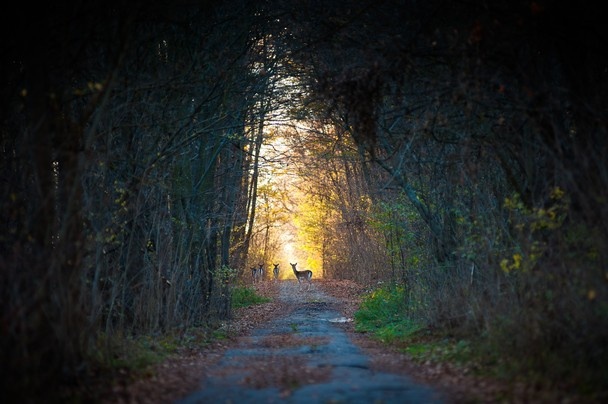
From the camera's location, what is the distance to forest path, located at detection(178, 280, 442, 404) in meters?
6.68

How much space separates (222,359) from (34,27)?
233 inches

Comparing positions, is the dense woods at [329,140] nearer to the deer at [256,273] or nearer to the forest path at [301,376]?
the forest path at [301,376]

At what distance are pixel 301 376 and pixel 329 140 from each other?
1057 centimetres

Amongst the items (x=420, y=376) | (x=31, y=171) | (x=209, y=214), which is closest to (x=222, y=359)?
(x=420, y=376)

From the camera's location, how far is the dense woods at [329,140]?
24.2 feet

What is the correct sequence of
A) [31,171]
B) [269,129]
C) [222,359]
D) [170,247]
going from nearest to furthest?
[31,171], [222,359], [170,247], [269,129]

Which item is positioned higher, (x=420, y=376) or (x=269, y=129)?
(x=269, y=129)

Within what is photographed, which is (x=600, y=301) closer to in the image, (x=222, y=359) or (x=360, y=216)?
(x=222, y=359)

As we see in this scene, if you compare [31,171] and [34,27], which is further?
[31,171]

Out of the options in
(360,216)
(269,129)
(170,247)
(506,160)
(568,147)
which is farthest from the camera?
(360,216)

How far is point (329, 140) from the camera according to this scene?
58.2 feet

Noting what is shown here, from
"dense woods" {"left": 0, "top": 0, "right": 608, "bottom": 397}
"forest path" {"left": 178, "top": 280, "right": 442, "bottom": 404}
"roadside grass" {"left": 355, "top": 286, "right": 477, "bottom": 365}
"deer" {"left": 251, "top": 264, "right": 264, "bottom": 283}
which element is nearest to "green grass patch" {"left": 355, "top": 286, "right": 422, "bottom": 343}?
"roadside grass" {"left": 355, "top": 286, "right": 477, "bottom": 365}

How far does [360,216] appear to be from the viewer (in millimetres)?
29172

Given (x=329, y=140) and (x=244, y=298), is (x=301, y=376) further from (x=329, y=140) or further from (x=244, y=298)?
(x=244, y=298)
